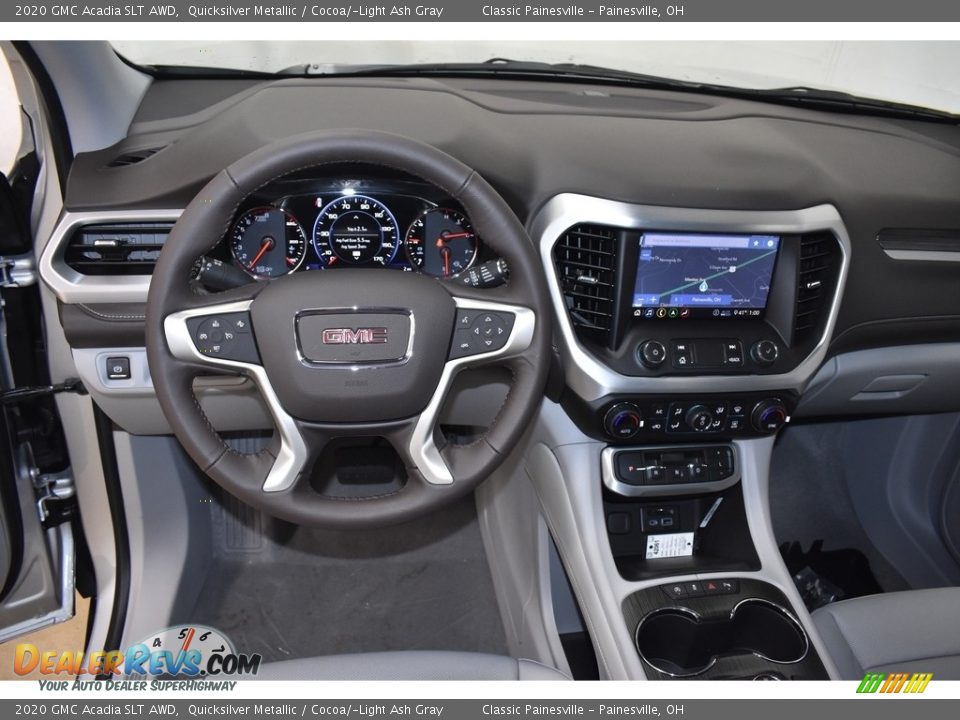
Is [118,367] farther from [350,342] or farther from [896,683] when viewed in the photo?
[896,683]

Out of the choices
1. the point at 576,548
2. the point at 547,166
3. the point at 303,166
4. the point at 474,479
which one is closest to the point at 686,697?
the point at 576,548

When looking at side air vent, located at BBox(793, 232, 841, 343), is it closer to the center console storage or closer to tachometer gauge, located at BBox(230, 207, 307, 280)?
the center console storage

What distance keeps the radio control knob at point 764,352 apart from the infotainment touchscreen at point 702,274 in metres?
0.07

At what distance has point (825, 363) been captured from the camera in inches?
64.4

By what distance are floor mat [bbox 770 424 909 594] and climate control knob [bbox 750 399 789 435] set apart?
86 centimetres

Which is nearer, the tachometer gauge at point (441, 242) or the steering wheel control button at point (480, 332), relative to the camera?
the steering wheel control button at point (480, 332)

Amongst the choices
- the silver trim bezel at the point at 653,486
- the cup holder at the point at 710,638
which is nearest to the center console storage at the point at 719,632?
the cup holder at the point at 710,638

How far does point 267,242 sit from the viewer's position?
4.15 ft

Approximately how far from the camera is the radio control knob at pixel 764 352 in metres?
1.40

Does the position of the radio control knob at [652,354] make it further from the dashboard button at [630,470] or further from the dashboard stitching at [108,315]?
the dashboard stitching at [108,315]

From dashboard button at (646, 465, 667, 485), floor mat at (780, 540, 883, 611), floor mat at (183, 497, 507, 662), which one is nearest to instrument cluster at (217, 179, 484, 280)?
dashboard button at (646, 465, 667, 485)

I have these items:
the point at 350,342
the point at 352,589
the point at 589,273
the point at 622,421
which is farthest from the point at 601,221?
the point at 352,589

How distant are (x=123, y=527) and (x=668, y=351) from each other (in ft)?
4.53

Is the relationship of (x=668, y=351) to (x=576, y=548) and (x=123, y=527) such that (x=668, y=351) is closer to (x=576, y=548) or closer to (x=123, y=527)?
(x=576, y=548)
